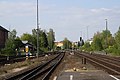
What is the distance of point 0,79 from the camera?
2242cm

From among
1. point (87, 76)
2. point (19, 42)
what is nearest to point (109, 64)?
point (87, 76)

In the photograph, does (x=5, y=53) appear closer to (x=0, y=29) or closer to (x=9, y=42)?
(x=9, y=42)

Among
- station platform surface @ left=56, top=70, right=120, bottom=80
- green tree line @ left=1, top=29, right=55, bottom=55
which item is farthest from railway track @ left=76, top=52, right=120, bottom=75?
green tree line @ left=1, top=29, right=55, bottom=55

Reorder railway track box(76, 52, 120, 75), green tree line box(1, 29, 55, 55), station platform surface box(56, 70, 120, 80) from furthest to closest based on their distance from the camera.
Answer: green tree line box(1, 29, 55, 55) < railway track box(76, 52, 120, 75) < station platform surface box(56, 70, 120, 80)

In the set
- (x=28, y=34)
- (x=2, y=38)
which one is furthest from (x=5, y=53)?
(x=28, y=34)

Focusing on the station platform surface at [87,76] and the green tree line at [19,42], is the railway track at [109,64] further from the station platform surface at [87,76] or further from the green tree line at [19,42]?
the green tree line at [19,42]

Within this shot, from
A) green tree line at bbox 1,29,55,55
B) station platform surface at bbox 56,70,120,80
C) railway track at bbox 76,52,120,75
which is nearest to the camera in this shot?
station platform surface at bbox 56,70,120,80

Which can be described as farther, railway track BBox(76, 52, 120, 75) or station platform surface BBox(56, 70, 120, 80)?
railway track BBox(76, 52, 120, 75)

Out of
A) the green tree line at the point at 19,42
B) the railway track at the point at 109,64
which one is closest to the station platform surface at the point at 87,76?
the railway track at the point at 109,64

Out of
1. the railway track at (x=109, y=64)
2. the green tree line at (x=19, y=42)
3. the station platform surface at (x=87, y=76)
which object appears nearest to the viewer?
the station platform surface at (x=87, y=76)

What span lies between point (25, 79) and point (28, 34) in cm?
15625

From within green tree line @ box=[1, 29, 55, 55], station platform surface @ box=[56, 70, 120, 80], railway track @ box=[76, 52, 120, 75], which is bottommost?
station platform surface @ box=[56, 70, 120, 80]

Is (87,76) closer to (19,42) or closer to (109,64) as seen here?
(109,64)

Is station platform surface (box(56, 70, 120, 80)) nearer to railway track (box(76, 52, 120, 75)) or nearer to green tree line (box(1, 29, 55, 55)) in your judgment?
railway track (box(76, 52, 120, 75))
